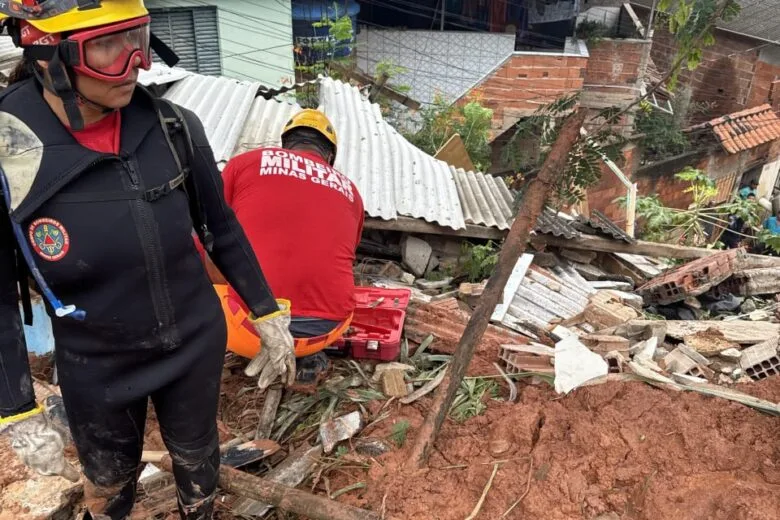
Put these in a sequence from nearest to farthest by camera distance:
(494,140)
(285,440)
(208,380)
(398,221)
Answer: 1. (208,380)
2. (285,440)
3. (398,221)
4. (494,140)

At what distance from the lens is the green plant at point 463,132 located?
1002cm

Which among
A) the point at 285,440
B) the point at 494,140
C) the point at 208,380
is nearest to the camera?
the point at 208,380

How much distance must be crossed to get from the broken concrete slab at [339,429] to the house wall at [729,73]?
42.8 ft

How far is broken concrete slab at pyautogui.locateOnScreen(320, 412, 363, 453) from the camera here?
10.6ft

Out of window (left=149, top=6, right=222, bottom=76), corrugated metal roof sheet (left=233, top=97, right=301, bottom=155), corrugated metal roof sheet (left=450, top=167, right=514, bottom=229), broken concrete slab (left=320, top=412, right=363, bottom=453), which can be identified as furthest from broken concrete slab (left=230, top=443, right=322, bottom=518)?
window (left=149, top=6, right=222, bottom=76)

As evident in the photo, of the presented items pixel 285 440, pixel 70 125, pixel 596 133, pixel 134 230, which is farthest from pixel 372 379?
pixel 70 125

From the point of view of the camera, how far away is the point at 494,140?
1184 cm

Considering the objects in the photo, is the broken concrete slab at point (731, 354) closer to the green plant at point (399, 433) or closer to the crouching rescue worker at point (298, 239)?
the green plant at point (399, 433)

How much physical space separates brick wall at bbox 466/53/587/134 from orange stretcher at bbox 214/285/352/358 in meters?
9.56

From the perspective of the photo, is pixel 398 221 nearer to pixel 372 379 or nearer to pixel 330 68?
pixel 372 379

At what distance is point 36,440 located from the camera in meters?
2.06

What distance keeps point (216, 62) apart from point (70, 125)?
977 cm

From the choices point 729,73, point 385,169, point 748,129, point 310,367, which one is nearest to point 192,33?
point 385,169

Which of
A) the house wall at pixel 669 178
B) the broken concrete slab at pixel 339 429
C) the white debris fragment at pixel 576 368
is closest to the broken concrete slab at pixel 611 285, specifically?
the white debris fragment at pixel 576 368
